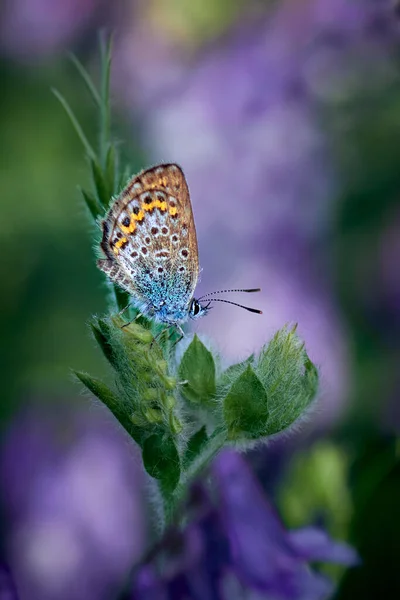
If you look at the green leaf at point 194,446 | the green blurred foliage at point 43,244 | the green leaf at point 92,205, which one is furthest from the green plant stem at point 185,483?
the green blurred foliage at point 43,244

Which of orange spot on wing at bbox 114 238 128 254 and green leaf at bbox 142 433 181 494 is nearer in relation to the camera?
green leaf at bbox 142 433 181 494

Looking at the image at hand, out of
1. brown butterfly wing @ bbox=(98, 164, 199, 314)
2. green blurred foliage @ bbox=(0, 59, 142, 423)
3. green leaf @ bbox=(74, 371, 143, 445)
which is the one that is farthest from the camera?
green blurred foliage @ bbox=(0, 59, 142, 423)

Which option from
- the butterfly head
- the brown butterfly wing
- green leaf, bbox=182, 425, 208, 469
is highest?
the brown butterfly wing

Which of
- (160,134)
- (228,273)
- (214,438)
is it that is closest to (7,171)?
(160,134)

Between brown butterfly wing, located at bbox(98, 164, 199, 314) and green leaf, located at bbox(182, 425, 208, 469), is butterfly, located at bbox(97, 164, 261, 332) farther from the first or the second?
green leaf, located at bbox(182, 425, 208, 469)

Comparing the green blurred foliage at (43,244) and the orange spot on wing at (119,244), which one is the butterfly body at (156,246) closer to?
the orange spot on wing at (119,244)

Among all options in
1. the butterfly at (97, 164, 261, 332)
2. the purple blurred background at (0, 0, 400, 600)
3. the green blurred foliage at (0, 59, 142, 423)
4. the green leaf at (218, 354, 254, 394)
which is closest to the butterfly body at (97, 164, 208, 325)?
the butterfly at (97, 164, 261, 332)

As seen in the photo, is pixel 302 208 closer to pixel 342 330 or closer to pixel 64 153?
pixel 342 330
